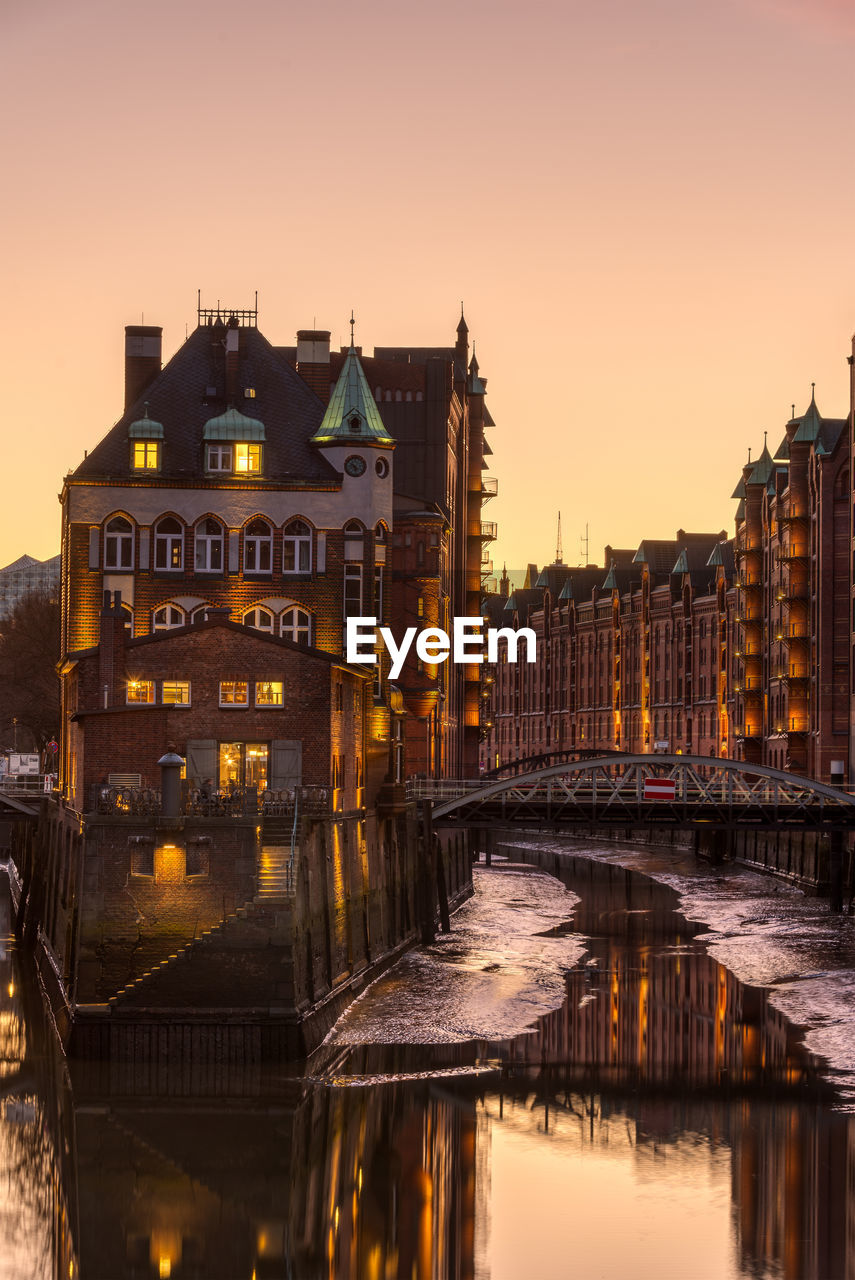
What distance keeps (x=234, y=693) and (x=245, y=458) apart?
23160 millimetres

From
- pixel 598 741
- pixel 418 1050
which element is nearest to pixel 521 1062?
pixel 418 1050

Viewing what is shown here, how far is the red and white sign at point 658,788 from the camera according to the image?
75.3m

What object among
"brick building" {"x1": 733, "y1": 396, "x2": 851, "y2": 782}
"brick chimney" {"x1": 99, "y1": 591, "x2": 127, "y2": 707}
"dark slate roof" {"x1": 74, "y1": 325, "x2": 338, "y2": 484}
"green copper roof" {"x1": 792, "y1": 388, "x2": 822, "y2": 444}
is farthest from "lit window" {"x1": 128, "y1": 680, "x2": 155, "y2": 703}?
"green copper roof" {"x1": 792, "y1": 388, "x2": 822, "y2": 444}

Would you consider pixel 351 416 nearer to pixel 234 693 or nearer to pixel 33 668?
pixel 234 693

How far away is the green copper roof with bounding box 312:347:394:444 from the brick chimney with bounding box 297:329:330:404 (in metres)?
6.09

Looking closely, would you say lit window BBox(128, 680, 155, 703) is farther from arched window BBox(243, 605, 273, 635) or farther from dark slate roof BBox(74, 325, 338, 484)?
dark slate roof BBox(74, 325, 338, 484)

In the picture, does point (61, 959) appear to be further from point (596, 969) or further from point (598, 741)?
point (598, 741)

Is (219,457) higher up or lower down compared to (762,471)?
lower down

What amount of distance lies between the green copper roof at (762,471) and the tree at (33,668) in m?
46.0

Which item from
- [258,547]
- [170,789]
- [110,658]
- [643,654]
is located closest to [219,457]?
[258,547]

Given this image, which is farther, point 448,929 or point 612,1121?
point 448,929

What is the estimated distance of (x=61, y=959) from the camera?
5991 centimetres

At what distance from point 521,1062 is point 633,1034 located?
6.00 m

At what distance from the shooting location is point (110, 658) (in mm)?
58188
